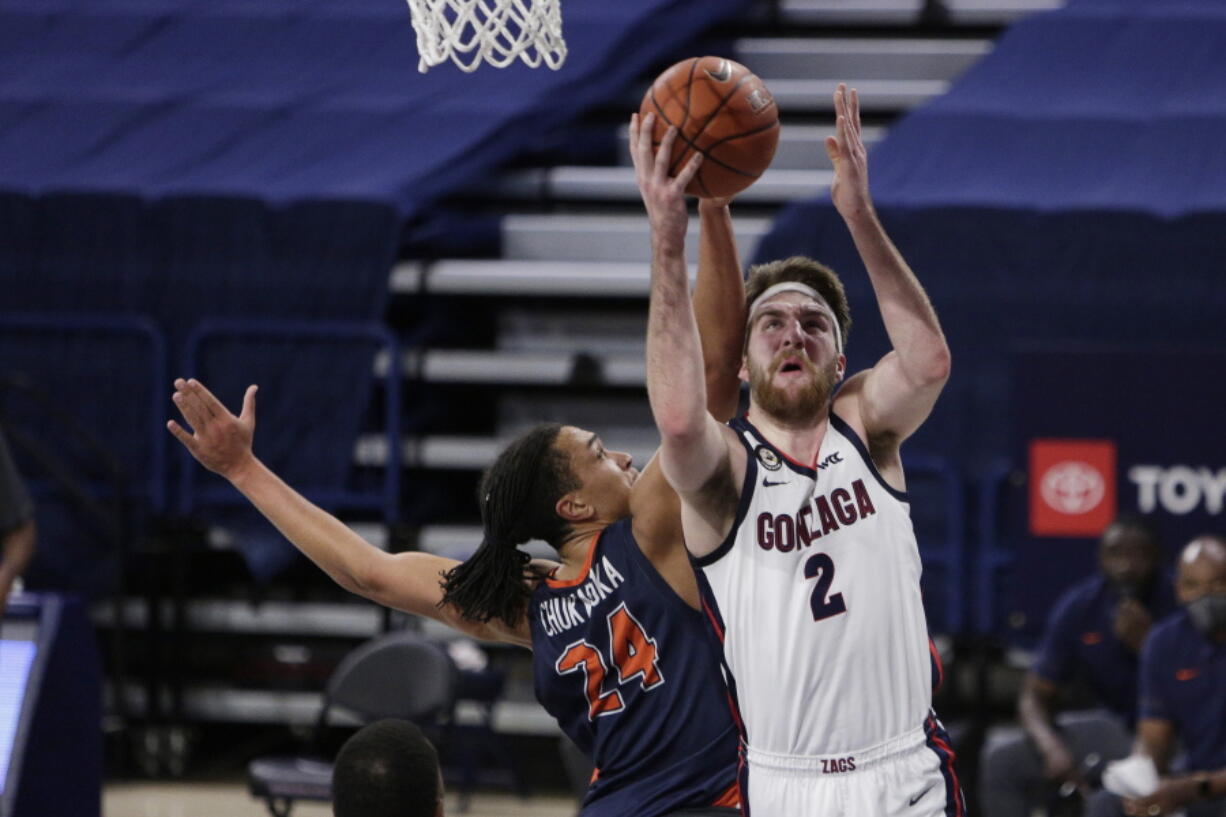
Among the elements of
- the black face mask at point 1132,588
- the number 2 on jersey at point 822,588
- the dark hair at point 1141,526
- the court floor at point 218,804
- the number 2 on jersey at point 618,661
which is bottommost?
the court floor at point 218,804

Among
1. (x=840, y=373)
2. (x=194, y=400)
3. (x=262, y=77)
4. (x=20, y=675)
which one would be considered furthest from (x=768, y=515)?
(x=262, y=77)

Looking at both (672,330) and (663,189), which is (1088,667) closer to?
(672,330)

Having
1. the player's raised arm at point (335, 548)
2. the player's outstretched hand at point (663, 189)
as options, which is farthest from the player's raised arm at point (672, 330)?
the player's raised arm at point (335, 548)

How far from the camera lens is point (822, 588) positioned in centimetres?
353

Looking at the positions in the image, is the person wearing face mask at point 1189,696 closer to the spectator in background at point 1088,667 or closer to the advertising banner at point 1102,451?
the spectator in background at point 1088,667

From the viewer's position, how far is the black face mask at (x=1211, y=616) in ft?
20.7

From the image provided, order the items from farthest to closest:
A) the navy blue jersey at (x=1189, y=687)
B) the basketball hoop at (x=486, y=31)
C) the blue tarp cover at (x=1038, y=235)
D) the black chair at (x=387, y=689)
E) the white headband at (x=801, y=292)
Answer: the blue tarp cover at (x=1038, y=235)
the black chair at (x=387, y=689)
the navy blue jersey at (x=1189, y=687)
the basketball hoop at (x=486, y=31)
the white headband at (x=801, y=292)

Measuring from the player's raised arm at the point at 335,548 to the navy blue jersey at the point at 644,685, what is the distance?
0.31 metres

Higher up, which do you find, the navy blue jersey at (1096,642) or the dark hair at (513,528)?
the dark hair at (513,528)

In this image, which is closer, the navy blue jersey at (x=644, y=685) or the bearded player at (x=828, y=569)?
the bearded player at (x=828, y=569)

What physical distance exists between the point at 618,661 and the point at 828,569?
561 mm

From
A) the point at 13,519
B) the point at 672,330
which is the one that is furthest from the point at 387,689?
the point at 672,330

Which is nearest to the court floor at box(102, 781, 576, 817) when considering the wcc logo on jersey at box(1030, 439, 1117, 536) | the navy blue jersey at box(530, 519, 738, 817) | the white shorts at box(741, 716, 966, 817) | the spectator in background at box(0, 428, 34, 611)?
the spectator in background at box(0, 428, 34, 611)

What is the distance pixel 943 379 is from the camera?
3545 millimetres
